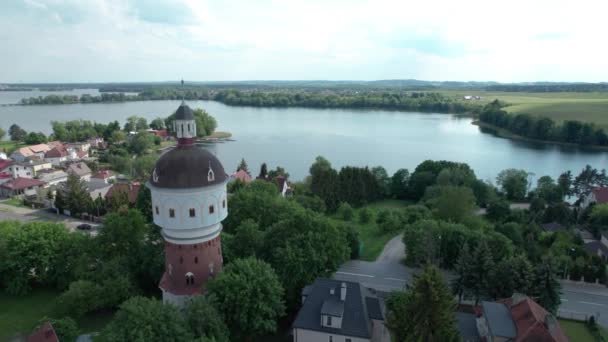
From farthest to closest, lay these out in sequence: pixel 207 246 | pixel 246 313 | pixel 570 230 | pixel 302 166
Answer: pixel 302 166, pixel 570 230, pixel 207 246, pixel 246 313

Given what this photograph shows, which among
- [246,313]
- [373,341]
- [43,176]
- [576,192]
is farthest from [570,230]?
[43,176]

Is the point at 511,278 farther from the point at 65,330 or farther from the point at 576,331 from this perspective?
the point at 65,330

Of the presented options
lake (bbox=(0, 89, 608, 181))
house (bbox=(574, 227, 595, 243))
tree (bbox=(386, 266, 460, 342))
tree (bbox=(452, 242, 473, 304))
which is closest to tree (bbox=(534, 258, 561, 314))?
tree (bbox=(452, 242, 473, 304))

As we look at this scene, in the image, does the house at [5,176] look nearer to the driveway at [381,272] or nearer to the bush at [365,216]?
the bush at [365,216]

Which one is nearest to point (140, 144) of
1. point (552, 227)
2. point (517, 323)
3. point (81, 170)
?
point (81, 170)

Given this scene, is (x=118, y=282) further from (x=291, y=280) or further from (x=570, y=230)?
(x=570, y=230)

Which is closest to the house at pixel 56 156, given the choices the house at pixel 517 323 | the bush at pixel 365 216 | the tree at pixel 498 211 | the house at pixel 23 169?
the house at pixel 23 169
